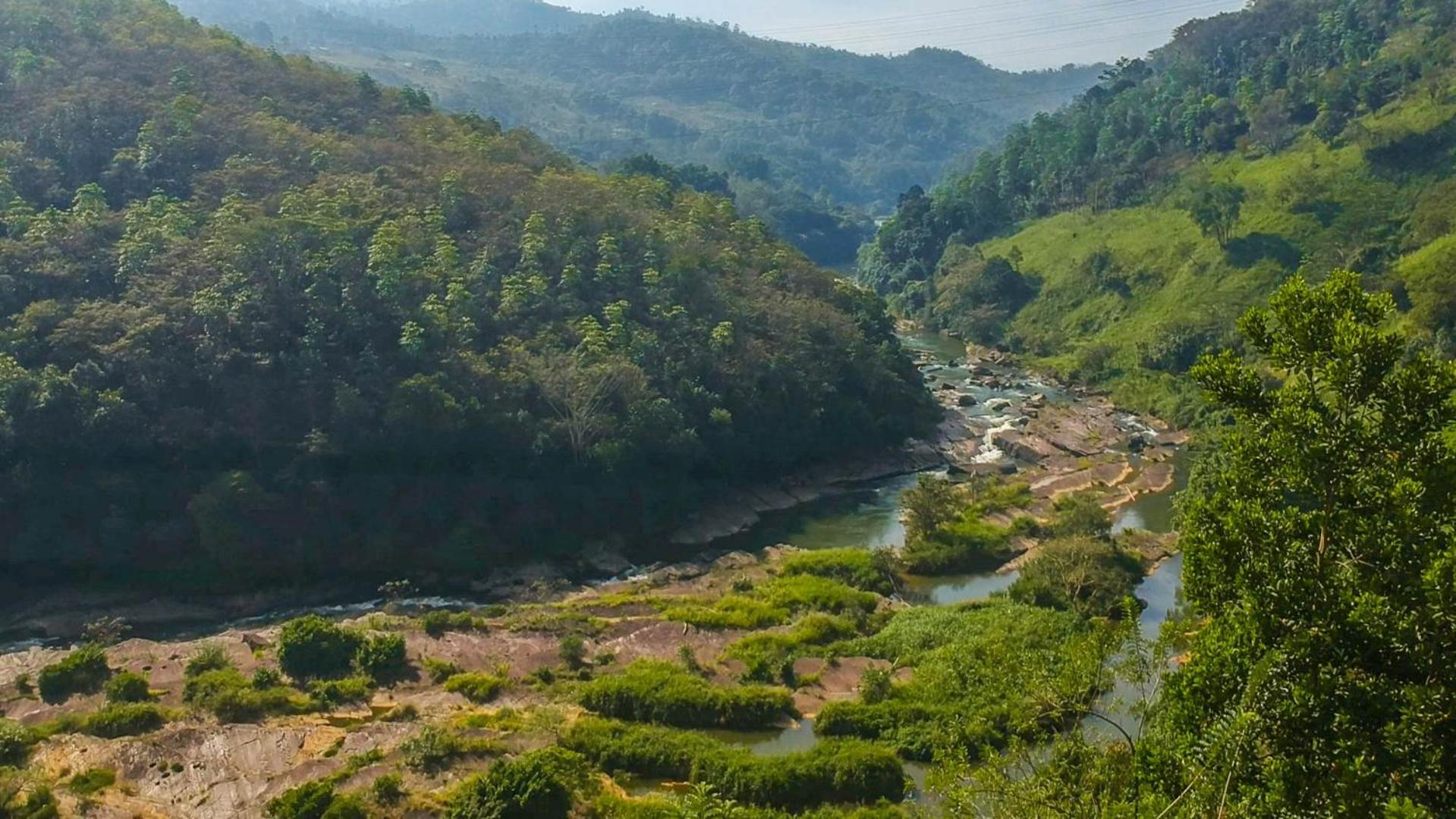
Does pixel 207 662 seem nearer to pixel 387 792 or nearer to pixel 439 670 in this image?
pixel 439 670

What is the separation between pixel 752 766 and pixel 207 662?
16.9 meters

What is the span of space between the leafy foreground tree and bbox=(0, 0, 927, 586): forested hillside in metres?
33.1

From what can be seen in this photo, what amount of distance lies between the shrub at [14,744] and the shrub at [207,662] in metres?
4.20

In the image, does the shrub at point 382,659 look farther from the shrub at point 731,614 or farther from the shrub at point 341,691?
the shrub at point 731,614

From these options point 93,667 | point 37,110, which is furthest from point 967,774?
point 37,110

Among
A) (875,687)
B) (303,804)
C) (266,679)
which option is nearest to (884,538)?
(875,687)

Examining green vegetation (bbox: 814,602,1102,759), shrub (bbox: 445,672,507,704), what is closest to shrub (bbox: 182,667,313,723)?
shrub (bbox: 445,672,507,704)

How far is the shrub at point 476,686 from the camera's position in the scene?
28797 mm

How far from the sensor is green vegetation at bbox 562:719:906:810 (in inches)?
923

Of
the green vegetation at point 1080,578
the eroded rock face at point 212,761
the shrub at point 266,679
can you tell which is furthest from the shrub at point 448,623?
the green vegetation at point 1080,578

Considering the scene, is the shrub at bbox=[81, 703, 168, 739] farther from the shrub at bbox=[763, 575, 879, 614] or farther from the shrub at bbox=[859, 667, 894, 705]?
the shrub at bbox=[763, 575, 879, 614]

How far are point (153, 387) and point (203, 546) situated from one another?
688 cm

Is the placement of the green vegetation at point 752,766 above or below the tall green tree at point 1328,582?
below

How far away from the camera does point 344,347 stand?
44.1 metres
